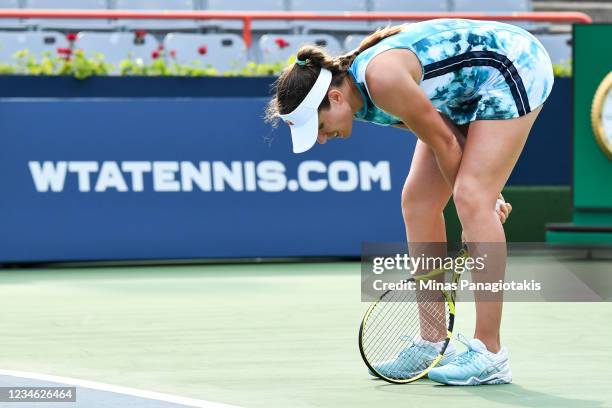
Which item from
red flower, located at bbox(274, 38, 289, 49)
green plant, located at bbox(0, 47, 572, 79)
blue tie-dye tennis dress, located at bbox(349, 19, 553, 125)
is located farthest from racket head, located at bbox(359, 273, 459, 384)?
red flower, located at bbox(274, 38, 289, 49)

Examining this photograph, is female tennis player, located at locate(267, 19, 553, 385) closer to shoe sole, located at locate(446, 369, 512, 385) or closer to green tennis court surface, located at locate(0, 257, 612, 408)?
shoe sole, located at locate(446, 369, 512, 385)

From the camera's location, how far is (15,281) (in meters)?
9.00

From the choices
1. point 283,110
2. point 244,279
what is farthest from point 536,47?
point 244,279

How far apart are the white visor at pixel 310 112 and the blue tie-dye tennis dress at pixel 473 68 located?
12cm

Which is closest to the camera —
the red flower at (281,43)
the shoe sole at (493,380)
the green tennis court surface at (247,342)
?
the green tennis court surface at (247,342)

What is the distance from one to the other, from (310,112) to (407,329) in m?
1.13

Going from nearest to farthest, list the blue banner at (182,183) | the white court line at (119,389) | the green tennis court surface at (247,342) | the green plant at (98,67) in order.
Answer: the white court line at (119,389) < the green tennis court surface at (247,342) < the blue banner at (182,183) < the green plant at (98,67)

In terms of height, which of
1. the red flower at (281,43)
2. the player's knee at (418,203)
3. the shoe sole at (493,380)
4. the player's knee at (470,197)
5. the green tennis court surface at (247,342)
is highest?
the red flower at (281,43)

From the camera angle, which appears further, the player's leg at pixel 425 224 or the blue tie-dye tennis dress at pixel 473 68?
the player's leg at pixel 425 224

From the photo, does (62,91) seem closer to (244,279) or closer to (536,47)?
(244,279)

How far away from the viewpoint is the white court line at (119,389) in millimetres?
4277

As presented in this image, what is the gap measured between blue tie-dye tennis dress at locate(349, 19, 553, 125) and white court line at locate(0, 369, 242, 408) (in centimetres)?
122

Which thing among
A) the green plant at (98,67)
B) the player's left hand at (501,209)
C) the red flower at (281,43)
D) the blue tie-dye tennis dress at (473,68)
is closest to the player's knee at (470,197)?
the player's left hand at (501,209)

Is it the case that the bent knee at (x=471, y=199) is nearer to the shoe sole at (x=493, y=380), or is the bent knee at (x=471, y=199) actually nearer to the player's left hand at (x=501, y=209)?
the player's left hand at (x=501, y=209)
